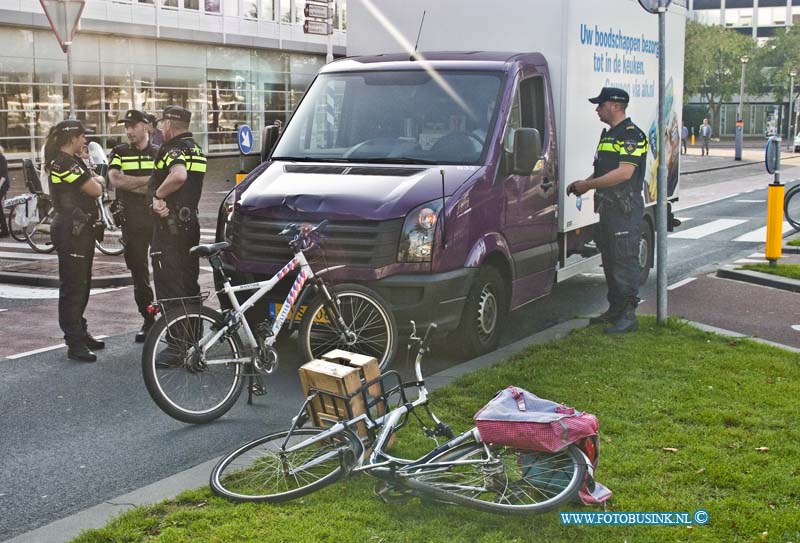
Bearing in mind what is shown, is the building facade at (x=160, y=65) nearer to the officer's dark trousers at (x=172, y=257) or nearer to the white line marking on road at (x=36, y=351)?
the white line marking on road at (x=36, y=351)

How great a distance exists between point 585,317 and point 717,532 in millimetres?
5003

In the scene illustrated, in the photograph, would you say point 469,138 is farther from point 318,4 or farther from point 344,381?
point 318,4

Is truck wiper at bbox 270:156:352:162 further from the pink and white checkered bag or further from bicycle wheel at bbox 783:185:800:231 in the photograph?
bicycle wheel at bbox 783:185:800:231

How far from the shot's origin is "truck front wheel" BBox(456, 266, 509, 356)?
25.4ft

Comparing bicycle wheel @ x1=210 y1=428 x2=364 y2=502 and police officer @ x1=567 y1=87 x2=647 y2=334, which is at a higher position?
police officer @ x1=567 y1=87 x2=647 y2=334

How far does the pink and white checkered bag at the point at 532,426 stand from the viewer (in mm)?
4391

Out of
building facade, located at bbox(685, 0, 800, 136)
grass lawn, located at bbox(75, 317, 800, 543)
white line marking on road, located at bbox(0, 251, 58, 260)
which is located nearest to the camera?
grass lawn, located at bbox(75, 317, 800, 543)

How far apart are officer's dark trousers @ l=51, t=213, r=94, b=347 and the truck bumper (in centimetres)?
262

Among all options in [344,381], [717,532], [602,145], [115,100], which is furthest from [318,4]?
[115,100]

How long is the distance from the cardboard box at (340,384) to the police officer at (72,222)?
11.4ft

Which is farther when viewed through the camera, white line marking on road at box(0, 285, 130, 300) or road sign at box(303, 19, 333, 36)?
road sign at box(303, 19, 333, 36)

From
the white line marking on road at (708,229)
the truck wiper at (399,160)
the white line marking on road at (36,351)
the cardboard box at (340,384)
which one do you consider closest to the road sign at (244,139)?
the white line marking on road at (708,229)

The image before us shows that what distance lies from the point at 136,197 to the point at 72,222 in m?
0.70
